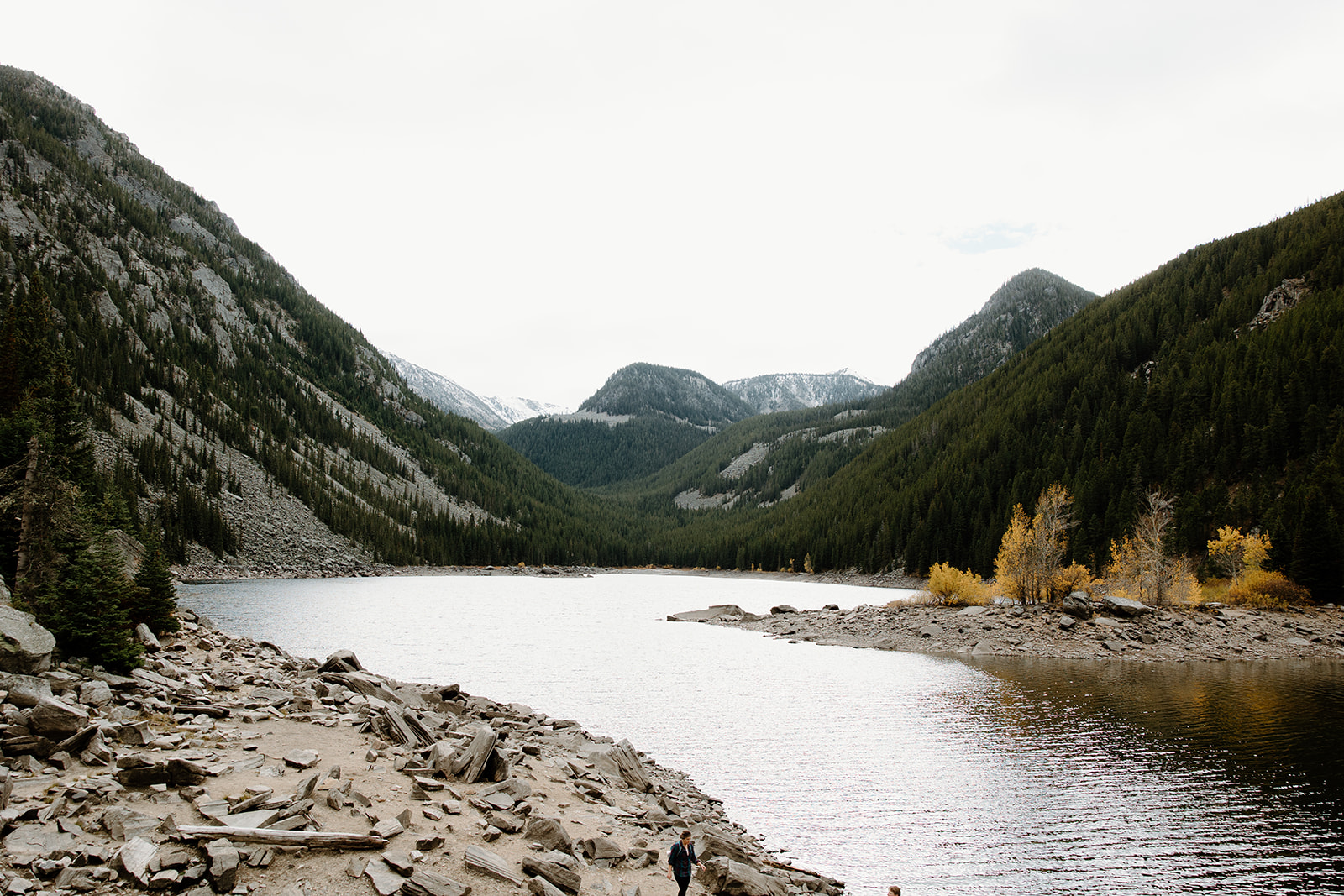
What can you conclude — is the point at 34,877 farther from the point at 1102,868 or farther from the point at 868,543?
the point at 868,543

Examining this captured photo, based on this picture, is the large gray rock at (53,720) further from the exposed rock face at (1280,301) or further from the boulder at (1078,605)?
the exposed rock face at (1280,301)

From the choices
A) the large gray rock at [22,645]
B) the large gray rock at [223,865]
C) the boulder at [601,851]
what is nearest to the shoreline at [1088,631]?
the boulder at [601,851]

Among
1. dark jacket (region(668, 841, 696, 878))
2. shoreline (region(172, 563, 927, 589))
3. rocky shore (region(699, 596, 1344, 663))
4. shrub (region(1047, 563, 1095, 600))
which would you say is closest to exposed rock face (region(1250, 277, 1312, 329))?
shoreline (region(172, 563, 927, 589))

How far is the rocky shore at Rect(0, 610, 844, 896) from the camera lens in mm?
9617

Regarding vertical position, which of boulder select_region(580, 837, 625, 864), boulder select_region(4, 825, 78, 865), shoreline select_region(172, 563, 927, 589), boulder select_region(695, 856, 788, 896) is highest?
boulder select_region(4, 825, 78, 865)

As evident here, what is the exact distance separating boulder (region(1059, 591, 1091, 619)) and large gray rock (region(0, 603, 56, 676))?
64869mm

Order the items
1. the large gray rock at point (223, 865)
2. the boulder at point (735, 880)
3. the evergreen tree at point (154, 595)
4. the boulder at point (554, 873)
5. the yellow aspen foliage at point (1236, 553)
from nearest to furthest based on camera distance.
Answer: the large gray rock at point (223, 865) → the boulder at point (554, 873) → the boulder at point (735, 880) → the evergreen tree at point (154, 595) → the yellow aspen foliage at point (1236, 553)

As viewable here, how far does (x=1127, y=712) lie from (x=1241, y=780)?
9972 mm

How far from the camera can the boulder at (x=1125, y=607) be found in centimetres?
5578

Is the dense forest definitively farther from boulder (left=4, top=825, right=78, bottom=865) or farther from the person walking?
the person walking

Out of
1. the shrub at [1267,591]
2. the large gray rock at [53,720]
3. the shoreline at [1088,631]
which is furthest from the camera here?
the shrub at [1267,591]

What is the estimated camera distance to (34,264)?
129 m

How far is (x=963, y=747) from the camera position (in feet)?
89.4

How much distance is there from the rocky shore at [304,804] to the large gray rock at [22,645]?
251 mm
